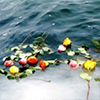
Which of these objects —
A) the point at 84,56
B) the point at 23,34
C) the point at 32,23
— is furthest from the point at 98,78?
the point at 32,23

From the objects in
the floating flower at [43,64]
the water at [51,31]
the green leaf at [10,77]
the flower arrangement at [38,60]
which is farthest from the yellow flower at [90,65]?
the green leaf at [10,77]

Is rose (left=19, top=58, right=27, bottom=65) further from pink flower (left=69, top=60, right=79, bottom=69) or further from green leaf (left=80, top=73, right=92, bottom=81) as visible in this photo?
green leaf (left=80, top=73, right=92, bottom=81)

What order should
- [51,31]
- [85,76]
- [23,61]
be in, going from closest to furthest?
[85,76], [23,61], [51,31]

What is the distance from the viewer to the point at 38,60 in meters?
4.34

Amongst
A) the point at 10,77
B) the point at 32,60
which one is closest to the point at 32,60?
the point at 32,60

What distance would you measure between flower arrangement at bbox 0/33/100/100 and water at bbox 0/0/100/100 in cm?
13

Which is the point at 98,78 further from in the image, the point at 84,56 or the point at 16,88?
the point at 16,88

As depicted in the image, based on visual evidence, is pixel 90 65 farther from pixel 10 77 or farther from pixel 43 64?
pixel 10 77

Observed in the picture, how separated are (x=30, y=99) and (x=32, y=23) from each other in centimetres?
286

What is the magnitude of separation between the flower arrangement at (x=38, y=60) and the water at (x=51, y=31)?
5.2 inches

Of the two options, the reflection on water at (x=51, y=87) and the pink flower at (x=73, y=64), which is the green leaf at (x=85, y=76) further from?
the pink flower at (x=73, y=64)

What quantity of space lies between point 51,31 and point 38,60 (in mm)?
1200

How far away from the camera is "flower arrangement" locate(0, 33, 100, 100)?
385 centimetres

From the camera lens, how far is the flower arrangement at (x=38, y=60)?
12.6 feet
